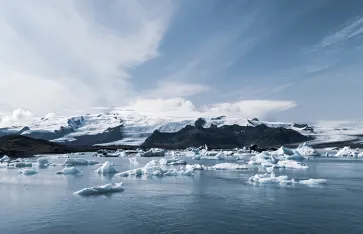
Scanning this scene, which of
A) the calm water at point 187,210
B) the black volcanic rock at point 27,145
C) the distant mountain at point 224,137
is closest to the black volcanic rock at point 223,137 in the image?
the distant mountain at point 224,137

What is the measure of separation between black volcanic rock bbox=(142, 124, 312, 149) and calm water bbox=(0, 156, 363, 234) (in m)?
132

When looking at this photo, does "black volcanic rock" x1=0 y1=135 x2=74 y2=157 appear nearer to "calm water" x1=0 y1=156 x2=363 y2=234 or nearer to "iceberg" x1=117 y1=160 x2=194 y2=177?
"iceberg" x1=117 y1=160 x2=194 y2=177

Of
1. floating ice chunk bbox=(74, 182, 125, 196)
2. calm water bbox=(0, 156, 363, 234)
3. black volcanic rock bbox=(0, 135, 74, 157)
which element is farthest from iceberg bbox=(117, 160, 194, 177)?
black volcanic rock bbox=(0, 135, 74, 157)

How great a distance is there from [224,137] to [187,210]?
157480 millimetres

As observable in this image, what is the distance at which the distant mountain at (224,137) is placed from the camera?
15612 cm

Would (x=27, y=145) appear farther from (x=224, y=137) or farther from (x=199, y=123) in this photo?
(x=199, y=123)

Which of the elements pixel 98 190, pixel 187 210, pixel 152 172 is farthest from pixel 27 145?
pixel 187 210

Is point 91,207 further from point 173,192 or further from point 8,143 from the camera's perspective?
point 8,143

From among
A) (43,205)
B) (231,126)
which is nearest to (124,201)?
(43,205)

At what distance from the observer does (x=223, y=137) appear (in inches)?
6619

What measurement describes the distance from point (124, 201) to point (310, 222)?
729 cm

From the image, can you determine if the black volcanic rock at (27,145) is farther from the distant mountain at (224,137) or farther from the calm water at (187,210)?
the calm water at (187,210)

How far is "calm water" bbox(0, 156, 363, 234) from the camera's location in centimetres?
1017

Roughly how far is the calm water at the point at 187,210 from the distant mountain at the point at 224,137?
426 feet
